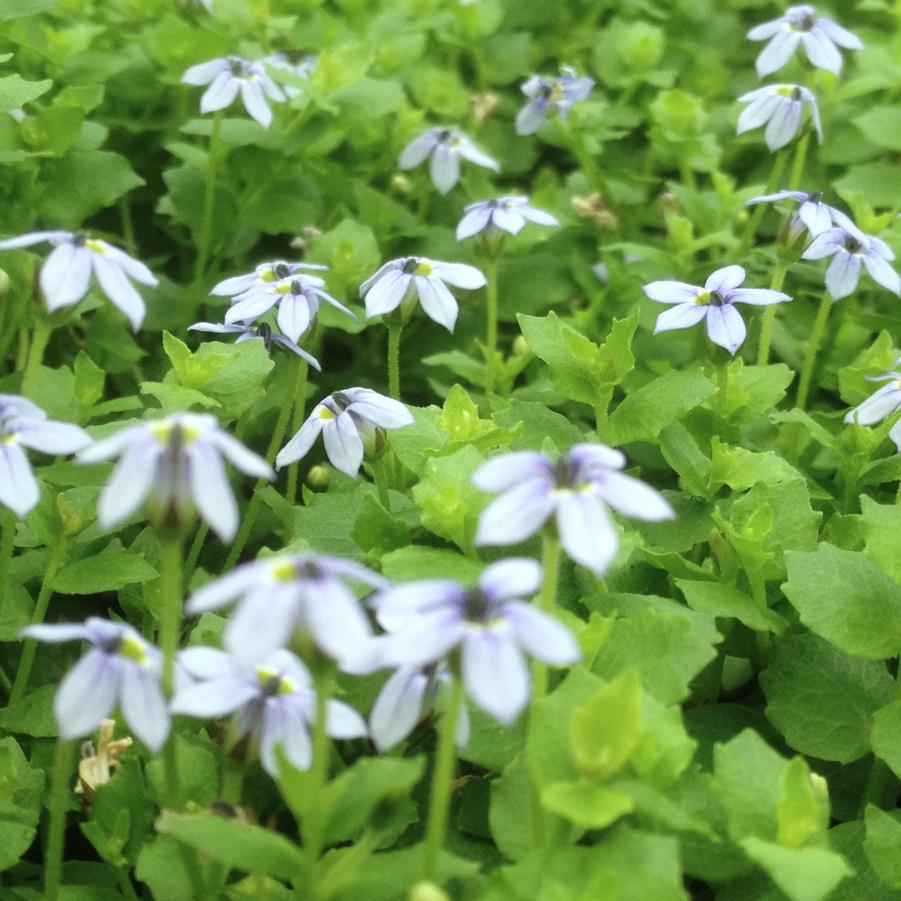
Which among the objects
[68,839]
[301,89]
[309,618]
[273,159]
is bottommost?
[68,839]

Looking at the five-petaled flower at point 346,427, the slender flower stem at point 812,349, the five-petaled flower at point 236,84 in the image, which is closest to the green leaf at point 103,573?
the five-petaled flower at point 346,427

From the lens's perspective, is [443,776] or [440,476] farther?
[440,476]

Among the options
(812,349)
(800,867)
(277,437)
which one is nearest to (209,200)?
(277,437)

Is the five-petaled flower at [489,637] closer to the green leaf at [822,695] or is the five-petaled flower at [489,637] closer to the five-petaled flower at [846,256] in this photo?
the green leaf at [822,695]

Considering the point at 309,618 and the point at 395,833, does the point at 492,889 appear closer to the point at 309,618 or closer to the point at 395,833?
the point at 395,833

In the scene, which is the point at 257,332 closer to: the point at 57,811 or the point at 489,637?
the point at 57,811

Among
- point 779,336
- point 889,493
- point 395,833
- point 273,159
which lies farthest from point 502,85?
point 395,833

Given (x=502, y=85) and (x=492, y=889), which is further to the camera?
(x=502, y=85)
